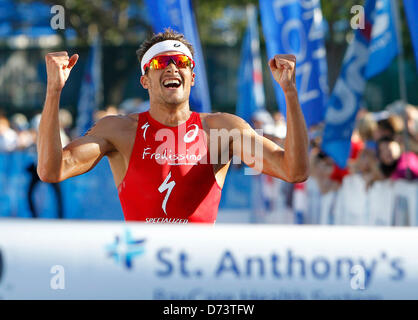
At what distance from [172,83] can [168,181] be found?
0.52m

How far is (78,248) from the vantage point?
2793mm

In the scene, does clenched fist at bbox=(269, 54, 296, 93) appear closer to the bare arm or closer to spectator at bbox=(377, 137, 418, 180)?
the bare arm

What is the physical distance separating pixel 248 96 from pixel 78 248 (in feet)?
41.3

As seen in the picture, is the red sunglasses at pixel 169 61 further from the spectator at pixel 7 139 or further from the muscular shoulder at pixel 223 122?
the spectator at pixel 7 139

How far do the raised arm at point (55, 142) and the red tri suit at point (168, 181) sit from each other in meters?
0.29

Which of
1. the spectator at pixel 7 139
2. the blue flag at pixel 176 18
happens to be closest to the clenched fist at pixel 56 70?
the blue flag at pixel 176 18

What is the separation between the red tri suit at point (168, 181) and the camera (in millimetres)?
4105

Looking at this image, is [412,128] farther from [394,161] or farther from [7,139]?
[7,139]

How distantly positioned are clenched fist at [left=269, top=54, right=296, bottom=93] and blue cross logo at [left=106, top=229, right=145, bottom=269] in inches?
48.9

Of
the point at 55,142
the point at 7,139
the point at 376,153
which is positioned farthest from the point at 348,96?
the point at 7,139

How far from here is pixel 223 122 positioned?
4277 mm

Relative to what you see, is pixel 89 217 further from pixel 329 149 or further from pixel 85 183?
pixel 329 149

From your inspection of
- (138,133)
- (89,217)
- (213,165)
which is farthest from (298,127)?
(89,217)

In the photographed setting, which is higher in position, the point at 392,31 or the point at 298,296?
the point at 392,31
